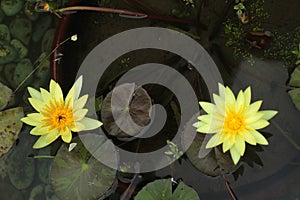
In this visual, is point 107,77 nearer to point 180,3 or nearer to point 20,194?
point 180,3

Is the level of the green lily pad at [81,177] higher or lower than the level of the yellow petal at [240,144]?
lower

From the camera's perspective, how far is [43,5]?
1.95 m

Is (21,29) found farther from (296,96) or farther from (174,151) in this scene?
(296,96)

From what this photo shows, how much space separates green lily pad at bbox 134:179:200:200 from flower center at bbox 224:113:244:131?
12.2 inches

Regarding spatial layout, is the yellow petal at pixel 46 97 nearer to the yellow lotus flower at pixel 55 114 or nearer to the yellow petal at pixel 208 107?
the yellow lotus flower at pixel 55 114

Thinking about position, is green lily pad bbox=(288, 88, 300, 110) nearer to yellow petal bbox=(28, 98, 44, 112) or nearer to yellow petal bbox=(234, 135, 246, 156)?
yellow petal bbox=(234, 135, 246, 156)

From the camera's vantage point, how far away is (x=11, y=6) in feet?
6.91

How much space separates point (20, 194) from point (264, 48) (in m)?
1.31

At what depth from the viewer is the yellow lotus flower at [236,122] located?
5.06 feet

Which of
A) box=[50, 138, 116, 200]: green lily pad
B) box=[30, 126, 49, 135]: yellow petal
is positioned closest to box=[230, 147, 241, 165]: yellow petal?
box=[50, 138, 116, 200]: green lily pad

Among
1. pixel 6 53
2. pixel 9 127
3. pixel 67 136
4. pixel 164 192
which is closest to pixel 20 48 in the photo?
pixel 6 53

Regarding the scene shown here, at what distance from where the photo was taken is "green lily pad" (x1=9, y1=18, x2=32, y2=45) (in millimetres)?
2104

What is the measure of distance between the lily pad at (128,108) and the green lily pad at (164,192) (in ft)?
0.82

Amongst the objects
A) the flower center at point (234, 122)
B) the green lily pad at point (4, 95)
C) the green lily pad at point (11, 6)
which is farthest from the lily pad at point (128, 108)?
the green lily pad at point (11, 6)
